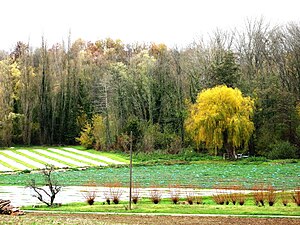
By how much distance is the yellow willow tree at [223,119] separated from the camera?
157ft

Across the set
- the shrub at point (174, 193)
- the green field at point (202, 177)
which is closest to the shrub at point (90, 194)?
the green field at point (202, 177)

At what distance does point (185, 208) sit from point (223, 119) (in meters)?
29.6

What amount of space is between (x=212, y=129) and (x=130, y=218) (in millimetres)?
32116

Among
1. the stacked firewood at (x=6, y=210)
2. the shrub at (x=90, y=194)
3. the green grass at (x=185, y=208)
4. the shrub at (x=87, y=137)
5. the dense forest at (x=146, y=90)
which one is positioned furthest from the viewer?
the shrub at (x=87, y=137)

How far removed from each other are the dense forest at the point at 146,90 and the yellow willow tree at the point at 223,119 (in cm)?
278

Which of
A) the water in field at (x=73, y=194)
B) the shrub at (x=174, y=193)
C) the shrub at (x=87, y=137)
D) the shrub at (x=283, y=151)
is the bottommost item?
the water in field at (x=73, y=194)

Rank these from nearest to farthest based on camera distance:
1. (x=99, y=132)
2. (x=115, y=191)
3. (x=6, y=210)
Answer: (x=6, y=210), (x=115, y=191), (x=99, y=132)

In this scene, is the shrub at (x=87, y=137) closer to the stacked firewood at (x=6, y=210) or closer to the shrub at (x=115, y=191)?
the shrub at (x=115, y=191)

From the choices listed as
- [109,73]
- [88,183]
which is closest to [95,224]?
[88,183]

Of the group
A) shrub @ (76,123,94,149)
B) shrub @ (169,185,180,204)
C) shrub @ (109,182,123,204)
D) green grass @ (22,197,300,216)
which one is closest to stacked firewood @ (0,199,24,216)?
green grass @ (22,197,300,216)

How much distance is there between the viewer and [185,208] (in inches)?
757

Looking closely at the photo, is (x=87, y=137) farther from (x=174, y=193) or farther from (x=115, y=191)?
(x=174, y=193)

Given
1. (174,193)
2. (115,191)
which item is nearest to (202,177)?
(115,191)

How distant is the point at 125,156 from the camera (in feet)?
171
